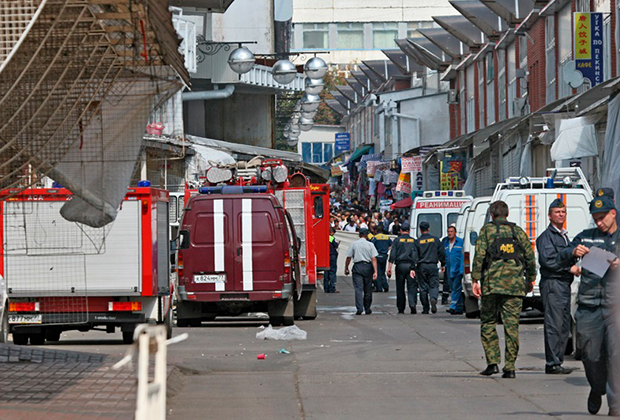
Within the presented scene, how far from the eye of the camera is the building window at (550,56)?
36375 millimetres

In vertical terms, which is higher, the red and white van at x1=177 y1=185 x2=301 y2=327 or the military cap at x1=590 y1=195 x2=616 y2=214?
the military cap at x1=590 y1=195 x2=616 y2=214

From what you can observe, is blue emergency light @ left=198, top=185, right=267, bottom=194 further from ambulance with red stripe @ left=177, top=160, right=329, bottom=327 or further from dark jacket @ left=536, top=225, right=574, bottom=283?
dark jacket @ left=536, top=225, right=574, bottom=283

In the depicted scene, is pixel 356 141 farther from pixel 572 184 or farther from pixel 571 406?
pixel 571 406

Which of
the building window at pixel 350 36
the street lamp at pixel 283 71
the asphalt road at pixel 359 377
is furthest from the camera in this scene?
the building window at pixel 350 36

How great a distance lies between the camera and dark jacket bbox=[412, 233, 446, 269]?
2388 centimetres

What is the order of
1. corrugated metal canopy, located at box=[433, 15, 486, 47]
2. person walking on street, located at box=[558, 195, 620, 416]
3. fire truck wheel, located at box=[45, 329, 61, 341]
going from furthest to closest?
corrugated metal canopy, located at box=[433, 15, 486, 47] < fire truck wheel, located at box=[45, 329, 61, 341] < person walking on street, located at box=[558, 195, 620, 416]

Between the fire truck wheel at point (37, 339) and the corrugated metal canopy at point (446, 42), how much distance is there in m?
39.2

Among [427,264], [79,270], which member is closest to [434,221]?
[427,264]

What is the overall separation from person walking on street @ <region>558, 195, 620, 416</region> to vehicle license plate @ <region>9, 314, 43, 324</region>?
8925mm

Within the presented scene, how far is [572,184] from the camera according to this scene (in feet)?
66.7

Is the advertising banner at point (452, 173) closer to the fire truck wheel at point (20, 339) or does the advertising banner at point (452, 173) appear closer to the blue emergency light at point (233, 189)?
the blue emergency light at point (233, 189)

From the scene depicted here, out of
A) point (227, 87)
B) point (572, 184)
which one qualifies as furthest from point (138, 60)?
point (227, 87)

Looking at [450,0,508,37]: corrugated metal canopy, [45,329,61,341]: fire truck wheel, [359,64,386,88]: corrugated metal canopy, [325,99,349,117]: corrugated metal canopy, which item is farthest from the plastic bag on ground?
[325,99,349,117]: corrugated metal canopy

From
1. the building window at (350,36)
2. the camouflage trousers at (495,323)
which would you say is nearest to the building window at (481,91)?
the camouflage trousers at (495,323)
